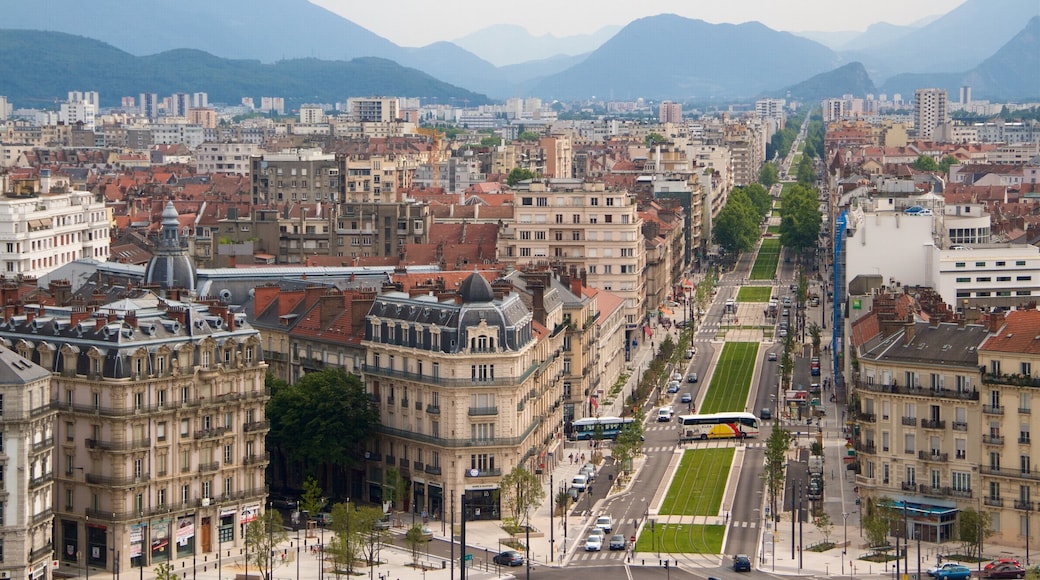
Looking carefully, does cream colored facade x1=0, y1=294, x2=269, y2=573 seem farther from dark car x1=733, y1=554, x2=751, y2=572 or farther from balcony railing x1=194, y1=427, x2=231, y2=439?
dark car x1=733, y1=554, x2=751, y2=572

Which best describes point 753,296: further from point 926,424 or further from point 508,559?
point 508,559

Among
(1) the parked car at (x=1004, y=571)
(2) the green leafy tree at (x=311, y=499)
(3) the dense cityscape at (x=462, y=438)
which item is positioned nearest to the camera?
(1) the parked car at (x=1004, y=571)

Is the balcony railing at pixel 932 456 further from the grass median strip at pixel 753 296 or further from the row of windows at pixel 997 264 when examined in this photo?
the grass median strip at pixel 753 296

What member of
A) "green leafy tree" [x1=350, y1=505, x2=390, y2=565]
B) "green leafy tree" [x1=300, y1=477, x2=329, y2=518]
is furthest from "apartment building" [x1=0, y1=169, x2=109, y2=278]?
"green leafy tree" [x1=350, y1=505, x2=390, y2=565]

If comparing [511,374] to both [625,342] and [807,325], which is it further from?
[807,325]

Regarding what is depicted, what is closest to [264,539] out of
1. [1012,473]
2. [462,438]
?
[462,438]

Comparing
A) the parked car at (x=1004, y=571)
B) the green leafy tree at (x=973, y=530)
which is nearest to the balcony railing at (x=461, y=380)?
the green leafy tree at (x=973, y=530)
